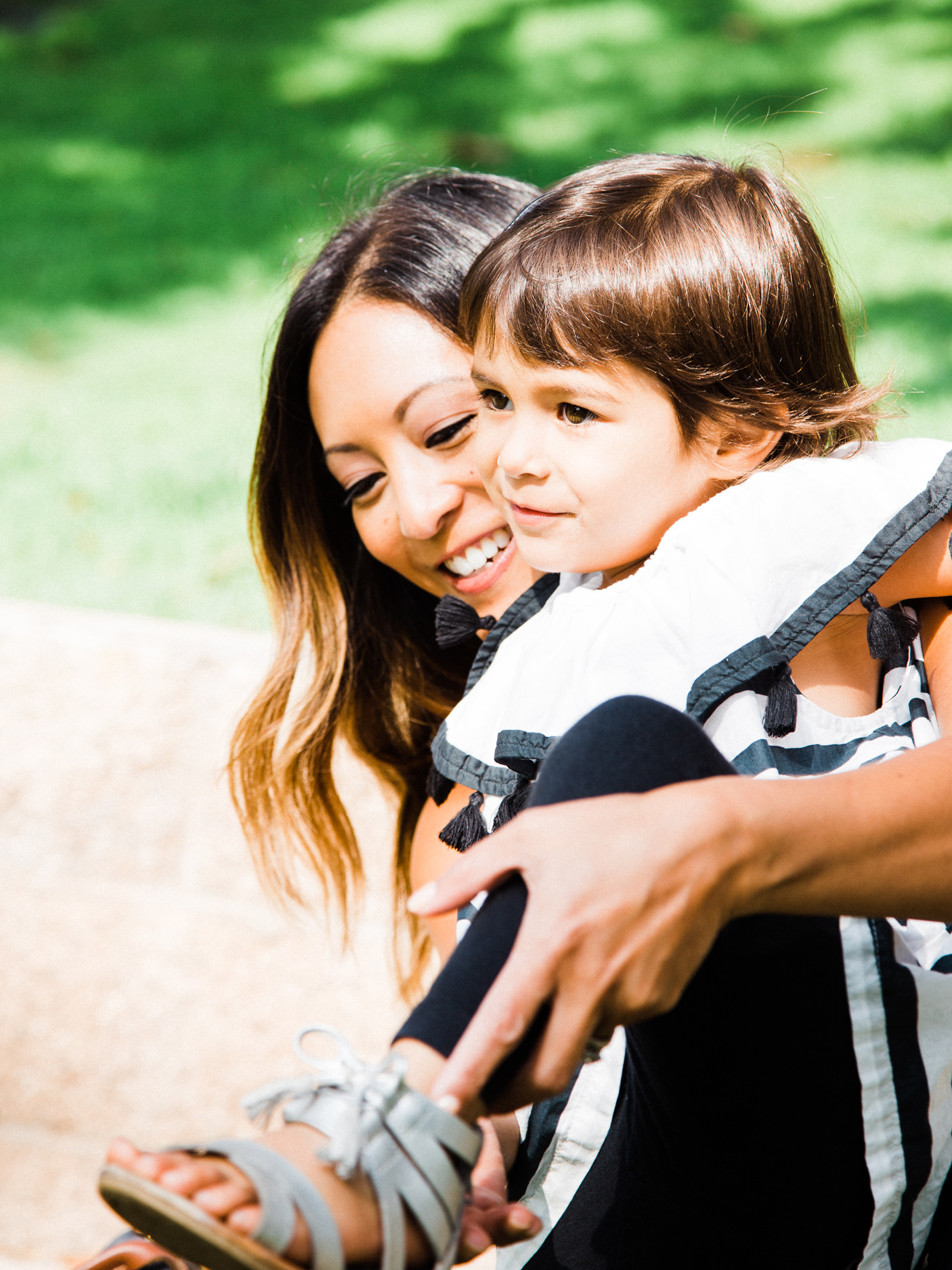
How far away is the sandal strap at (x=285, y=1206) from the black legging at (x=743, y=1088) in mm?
190

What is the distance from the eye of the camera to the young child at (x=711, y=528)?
4.54ft

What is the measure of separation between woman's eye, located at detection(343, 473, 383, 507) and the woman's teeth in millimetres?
185

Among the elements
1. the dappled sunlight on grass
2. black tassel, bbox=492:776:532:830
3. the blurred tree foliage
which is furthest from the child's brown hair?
the blurred tree foliage

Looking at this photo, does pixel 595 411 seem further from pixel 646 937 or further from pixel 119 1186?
pixel 119 1186

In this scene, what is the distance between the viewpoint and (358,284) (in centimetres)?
207

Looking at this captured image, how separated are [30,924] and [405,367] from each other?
1.58 meters

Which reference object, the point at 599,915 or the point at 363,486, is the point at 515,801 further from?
the point at 363,486

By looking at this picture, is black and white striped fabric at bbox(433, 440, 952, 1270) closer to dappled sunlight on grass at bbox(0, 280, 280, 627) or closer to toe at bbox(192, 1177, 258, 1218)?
toe at bbox(192, 1177, 258, 1218)

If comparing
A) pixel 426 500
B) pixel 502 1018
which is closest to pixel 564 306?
pixel 426 500

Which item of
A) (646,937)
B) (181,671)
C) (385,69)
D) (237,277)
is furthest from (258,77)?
(646,937)

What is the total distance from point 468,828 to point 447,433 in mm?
670

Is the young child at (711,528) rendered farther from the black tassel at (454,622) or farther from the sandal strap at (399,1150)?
the sandal strap at (399,1150)

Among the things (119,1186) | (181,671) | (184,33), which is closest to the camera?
(119,1186)

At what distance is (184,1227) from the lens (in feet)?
3.21
